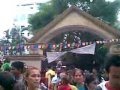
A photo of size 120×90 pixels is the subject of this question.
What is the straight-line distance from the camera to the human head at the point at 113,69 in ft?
8.84

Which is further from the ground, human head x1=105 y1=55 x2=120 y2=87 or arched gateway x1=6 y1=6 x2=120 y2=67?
arched gateway x1=6 y1=6 x2=120 y2=67

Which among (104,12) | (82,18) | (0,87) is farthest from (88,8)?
(0,87)

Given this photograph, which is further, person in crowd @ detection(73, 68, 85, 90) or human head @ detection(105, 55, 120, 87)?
person in crowd @ detection(73, 68, 85, 90)

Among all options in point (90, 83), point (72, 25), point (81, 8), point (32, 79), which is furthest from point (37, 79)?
point (81, 8)

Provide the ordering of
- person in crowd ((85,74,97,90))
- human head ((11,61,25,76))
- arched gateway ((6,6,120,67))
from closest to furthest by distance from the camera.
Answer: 1. human head ((11,61,25,76))
2. person in crowd ((85,74,97,90))
3. arched gateway ((6,6,120,67))

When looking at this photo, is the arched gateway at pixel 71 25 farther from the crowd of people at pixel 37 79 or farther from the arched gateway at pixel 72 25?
the crowd of people at pixel 37 79

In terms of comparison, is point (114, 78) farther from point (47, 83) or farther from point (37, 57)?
point (37, 57)

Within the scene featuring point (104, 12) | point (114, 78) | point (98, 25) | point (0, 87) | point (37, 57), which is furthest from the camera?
point (104, 12)

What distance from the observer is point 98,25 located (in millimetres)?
21344

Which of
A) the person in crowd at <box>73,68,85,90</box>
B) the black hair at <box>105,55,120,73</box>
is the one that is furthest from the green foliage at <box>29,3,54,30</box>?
the black hair at <box>105,55,120,73</box>

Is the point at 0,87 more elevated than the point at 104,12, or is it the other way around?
the point at 104,12

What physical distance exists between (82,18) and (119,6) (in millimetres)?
12222

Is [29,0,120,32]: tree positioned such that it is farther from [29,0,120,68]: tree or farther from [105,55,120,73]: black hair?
[105,55,120,73]: black hair

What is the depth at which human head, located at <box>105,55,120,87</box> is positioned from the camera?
2695 millimetres
